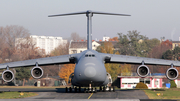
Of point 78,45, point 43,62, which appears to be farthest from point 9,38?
point 43,62

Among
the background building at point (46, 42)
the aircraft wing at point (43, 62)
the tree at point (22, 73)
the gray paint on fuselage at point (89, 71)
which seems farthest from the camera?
Result: the background building at point (46, 42)

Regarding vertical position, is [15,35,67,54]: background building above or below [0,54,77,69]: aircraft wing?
above

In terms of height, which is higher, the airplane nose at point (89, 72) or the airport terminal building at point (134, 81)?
the airplane nose at point (89, 72)

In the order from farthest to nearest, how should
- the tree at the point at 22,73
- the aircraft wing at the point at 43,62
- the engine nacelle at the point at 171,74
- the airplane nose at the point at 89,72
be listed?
the tree at the point at 22,73
the aircraft wing at the point at 43,62
the engine nacelle at the point at 171,74
the airplane nose at the point at 89,72

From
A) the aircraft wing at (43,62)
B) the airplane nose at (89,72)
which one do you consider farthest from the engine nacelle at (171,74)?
the aircraft wing at (43,62)

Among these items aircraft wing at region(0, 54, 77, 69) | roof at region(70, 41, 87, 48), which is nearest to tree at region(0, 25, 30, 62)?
roof at region(70, 41, 87, 48)

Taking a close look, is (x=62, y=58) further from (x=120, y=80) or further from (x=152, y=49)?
(x=152, y=49)

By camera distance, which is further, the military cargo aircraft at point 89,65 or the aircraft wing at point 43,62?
the aircraft wing at point 43,62

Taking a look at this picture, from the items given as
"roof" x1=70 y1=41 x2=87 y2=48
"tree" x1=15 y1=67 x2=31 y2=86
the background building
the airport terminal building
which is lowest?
the airport terminal building

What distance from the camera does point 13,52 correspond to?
8744cm

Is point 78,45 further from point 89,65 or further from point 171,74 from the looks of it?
point 89,65

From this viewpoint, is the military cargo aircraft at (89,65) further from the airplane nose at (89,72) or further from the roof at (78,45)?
the roof at (78,45)

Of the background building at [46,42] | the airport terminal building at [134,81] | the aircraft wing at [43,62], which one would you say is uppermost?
the background building at [46,42]

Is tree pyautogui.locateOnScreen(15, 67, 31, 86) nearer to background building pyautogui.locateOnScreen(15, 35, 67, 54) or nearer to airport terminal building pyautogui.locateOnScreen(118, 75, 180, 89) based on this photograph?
airport terminal building pyautogui.locateOnScreen(118, 75, 180, 89)
